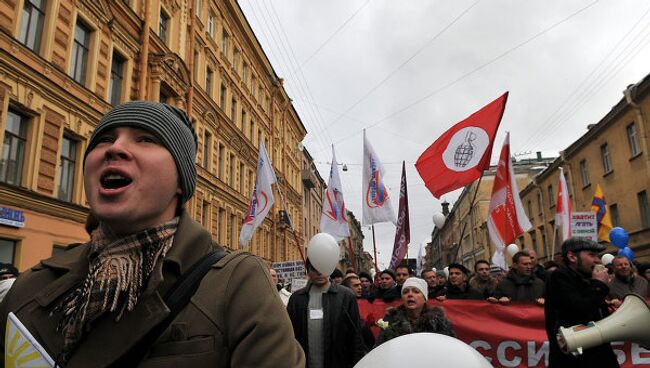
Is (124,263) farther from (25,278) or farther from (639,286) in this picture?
(639,286)

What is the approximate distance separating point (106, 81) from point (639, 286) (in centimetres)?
1412

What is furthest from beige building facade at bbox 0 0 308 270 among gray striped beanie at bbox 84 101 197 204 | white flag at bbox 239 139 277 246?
gray striped beanie at bbox 84 101 197 204

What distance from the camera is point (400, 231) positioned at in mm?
9609

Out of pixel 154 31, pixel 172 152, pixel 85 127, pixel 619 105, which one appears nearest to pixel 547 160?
pixel 619 105

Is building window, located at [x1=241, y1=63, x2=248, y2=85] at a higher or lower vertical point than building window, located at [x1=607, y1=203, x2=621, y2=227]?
higher

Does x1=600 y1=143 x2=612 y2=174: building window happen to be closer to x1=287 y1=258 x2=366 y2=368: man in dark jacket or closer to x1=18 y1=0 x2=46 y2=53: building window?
x1=287 y1=258 x2=366 y2=368: man in dark jacket

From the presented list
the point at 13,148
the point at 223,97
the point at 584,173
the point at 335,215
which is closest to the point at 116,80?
the point at 13,148

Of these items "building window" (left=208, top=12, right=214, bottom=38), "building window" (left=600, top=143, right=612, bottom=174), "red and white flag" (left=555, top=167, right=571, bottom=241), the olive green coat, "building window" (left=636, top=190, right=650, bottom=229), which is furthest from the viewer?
"building window" (left=600, top=143, right=612, bottom=174)

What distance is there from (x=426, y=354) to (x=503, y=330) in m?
5.39

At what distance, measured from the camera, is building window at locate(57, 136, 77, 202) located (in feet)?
37.9

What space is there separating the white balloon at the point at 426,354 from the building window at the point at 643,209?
22.5 metres

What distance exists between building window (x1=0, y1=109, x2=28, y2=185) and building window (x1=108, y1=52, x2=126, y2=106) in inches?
153

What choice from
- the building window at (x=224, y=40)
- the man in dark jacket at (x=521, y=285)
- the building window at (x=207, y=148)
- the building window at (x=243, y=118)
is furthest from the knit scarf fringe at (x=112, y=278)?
the building window at (x=243, y=118)

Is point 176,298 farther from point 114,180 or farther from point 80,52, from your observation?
point 80,52
